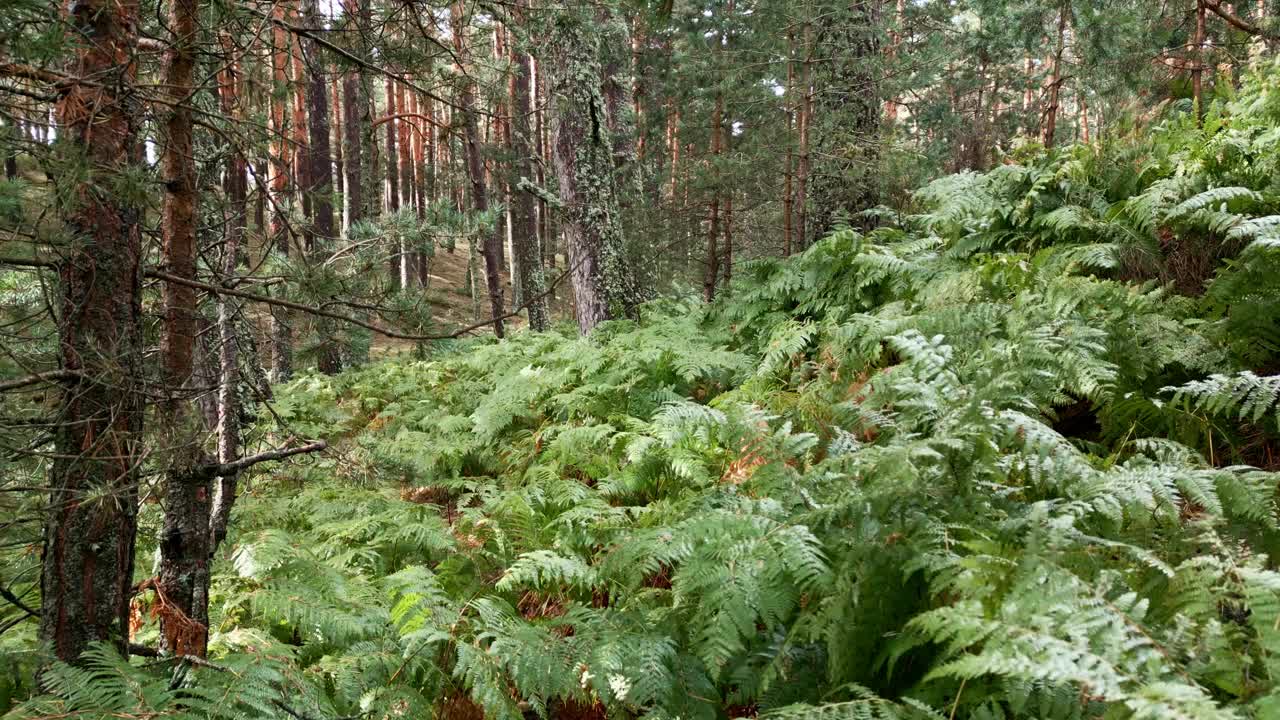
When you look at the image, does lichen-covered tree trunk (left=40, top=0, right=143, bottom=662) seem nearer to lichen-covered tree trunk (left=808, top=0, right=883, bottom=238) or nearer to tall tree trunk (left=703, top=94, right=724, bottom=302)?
tall tree trunk (left=703, top=94, right=724, bottom=302)

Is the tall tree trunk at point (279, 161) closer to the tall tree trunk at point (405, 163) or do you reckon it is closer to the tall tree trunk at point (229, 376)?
the tall tree trunk at point (229, 376)

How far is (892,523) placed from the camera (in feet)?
7.58

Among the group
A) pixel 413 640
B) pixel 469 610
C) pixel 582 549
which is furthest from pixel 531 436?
pixel 413 640

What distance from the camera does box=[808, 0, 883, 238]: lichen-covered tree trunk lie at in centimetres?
838

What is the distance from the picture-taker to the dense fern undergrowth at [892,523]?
6.06ft

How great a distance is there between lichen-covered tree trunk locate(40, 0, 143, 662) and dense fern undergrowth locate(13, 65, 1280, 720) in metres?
0.27

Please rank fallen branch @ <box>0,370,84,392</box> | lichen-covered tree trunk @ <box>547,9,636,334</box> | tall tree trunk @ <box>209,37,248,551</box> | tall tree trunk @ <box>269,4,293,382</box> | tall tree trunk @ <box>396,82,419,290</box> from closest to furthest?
fallen branch @ <box>0,370,84,392</box> < tall tree trunk @ <box>269,4,293,382</box> < tall tree trunk @ <box>209,37,248,551</box> < lichen-covered tree trunk @ <box>547,9,636,334</box> < tall tree trunk @ <box>396,82,419,290</box>

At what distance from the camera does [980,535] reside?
215 centimetres

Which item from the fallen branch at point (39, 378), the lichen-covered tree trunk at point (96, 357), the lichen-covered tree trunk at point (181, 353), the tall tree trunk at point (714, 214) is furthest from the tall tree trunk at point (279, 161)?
the tall tree trunk at point (714, 214)

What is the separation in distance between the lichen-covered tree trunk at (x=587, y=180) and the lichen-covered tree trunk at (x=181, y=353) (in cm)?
483

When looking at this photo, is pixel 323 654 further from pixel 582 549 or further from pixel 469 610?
pixel 582 549

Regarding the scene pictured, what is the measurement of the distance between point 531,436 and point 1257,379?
15.1ft

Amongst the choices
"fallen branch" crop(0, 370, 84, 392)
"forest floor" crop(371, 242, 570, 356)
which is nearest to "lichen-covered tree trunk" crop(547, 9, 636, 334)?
"fallen branch" crop(0, 370, 84, 392)

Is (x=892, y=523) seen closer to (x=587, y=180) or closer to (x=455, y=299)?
(x=587, y=180)
